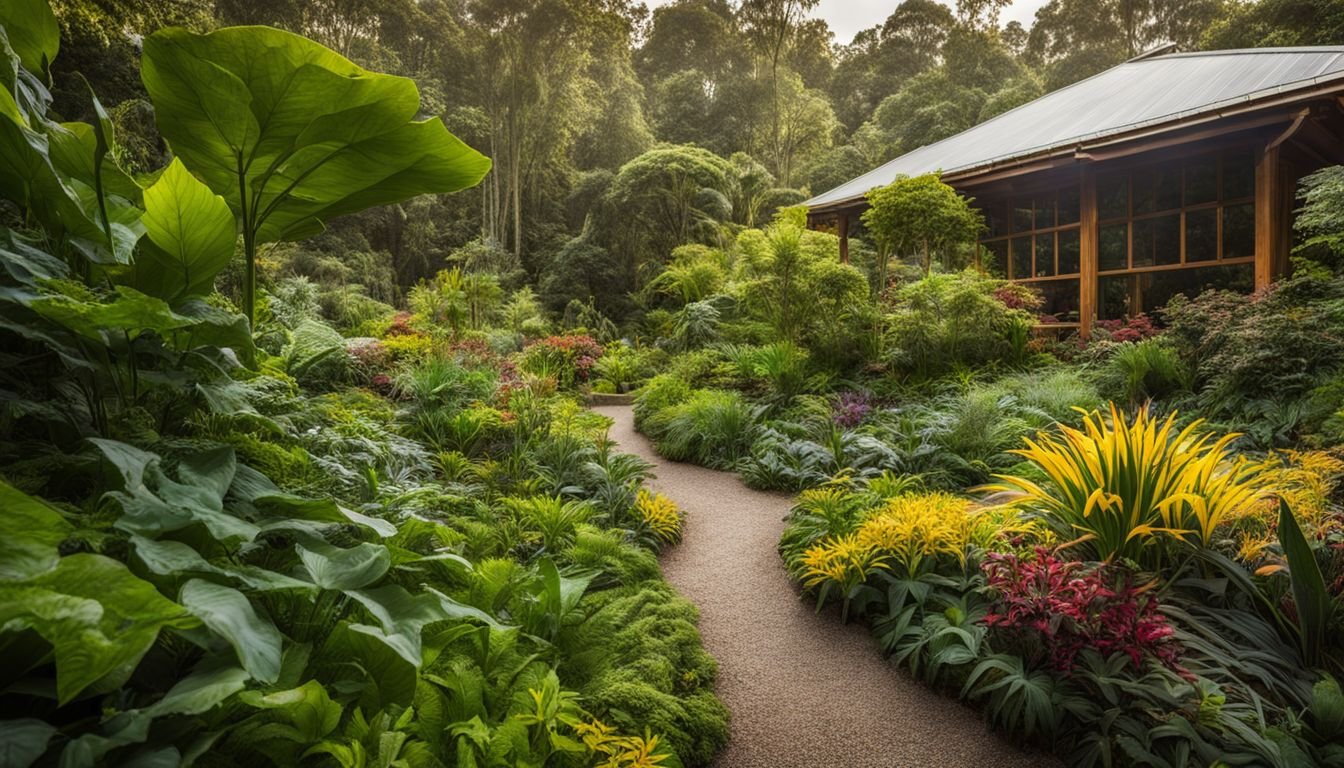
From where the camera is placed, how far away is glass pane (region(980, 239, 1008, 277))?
10414 millimetres

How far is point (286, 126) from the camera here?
5.58 feet

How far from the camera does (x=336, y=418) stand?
3.72 meters

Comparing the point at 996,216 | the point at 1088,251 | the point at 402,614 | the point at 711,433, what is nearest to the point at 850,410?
the point at 711,433

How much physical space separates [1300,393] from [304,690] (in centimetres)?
706

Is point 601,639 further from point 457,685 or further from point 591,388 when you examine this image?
point 591,388

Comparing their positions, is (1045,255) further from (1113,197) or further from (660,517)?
(660,517)

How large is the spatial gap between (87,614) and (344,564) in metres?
0.51

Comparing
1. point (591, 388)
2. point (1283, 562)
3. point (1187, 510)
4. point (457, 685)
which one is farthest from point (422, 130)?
point (591, 388)

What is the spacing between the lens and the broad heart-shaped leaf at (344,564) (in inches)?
46.4

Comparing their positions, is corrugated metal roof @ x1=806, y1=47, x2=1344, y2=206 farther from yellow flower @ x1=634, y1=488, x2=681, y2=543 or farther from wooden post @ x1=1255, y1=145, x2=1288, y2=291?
yellow flower @ x1=634, y1=488, x2=681, y2=543

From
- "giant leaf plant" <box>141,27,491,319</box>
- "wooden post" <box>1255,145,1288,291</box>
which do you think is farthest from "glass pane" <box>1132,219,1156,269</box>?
"giant leaf plant" <box>141,27,491,319</box>

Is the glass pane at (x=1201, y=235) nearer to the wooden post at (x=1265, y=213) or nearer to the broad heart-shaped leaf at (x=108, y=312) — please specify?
the wooden post at (x=1265, y=213)

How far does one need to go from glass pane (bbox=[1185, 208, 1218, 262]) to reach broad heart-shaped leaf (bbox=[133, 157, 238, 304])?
10227mm

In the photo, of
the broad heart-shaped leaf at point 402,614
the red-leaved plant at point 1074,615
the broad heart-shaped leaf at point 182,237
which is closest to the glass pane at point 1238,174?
the red-leaved plant at point 1074,615
